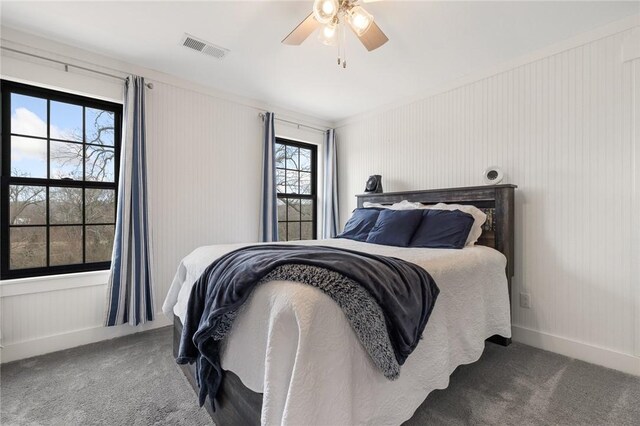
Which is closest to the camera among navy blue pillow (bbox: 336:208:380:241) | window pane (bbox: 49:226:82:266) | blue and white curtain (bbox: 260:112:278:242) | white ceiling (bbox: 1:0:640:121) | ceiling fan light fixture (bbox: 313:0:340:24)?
ceiling fan light fixture (bbox: 313:0:340:24)

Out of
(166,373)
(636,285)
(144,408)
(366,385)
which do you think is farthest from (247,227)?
(636,285)

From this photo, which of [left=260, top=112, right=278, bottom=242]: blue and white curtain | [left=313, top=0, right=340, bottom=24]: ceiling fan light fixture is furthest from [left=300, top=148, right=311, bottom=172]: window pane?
[left=313, top=0, right=340, bottom=24]: ceiling fan light fixture

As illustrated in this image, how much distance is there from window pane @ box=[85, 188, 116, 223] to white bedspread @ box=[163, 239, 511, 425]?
84.3 inches

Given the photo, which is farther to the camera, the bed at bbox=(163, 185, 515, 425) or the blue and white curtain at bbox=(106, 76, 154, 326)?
the blue and white curtain at bbox=(106, 76, 154, 326)

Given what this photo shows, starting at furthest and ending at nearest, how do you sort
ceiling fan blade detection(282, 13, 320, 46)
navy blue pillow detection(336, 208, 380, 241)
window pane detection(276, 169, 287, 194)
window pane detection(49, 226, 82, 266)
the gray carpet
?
window pane detection(276, 169, 287, 194) < navy blue pillow detection(336, 208, 380, 241) < window pane detection(49, 226, 82, 266) < ceiling fan blade detection(282, 13, 320, 46) < the gray carpet

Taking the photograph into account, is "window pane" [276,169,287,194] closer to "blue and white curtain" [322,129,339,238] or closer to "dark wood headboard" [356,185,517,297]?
"blue and white curtain" [322,129,339,238]

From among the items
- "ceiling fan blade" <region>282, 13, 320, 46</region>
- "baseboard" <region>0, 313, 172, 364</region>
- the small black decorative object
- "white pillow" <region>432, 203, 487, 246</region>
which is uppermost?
"ceiling fan blade" <region>282, 13, 320, 46</region>

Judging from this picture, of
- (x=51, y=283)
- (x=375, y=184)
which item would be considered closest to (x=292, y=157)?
(x=375, y=184)

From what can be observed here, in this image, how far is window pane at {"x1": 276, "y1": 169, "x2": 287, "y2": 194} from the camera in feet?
13.1

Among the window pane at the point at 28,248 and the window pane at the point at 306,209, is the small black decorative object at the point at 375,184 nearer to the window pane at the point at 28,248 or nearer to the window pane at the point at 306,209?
the window pane at the point at 306,209

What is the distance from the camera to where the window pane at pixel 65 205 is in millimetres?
2475

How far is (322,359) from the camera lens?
1.02 m

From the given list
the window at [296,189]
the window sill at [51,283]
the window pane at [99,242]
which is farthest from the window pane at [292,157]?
the window sill at [51,283]

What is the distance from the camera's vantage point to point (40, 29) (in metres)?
2.25
